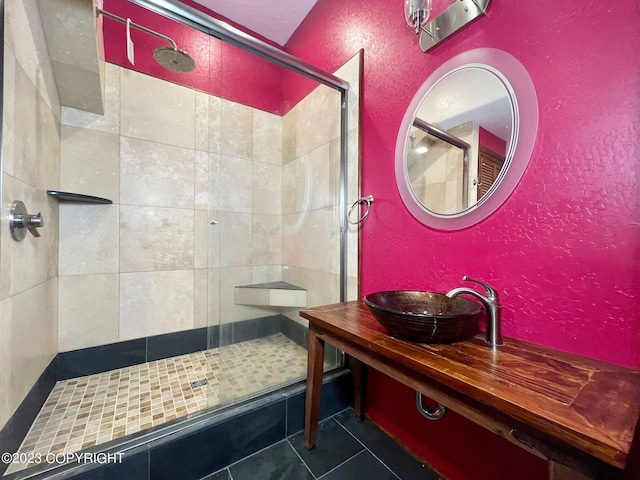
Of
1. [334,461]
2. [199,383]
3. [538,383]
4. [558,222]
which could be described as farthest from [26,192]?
[558,222]

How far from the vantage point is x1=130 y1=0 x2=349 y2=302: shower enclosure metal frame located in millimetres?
1049

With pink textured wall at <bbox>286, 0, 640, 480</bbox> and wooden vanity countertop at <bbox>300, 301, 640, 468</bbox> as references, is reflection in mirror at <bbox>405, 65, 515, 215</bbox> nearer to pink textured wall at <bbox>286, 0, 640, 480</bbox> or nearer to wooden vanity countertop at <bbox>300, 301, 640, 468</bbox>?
pink textured wall at <bbox>286, 0, 640, 480</bbox>

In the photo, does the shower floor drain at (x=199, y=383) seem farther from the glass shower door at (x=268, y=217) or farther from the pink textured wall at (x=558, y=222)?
the pink textured wall at (x=558, y=222)

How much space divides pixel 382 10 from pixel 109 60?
5.65 ft

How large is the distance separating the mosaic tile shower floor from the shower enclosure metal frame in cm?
63

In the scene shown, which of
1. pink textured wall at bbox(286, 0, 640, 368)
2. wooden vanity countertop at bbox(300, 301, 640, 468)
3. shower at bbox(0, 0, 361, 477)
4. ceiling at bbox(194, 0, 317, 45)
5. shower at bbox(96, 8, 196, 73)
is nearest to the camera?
wooden vanity countertop at bbox(300, 301, 640, 468)

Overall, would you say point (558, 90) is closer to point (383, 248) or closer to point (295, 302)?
point (383, 248)

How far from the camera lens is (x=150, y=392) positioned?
1.42m

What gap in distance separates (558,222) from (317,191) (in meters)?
1.31

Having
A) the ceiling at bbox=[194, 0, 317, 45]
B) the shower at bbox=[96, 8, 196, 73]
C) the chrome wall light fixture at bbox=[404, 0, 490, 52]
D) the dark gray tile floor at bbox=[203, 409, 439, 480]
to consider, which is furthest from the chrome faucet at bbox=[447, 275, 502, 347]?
the ceiling at bbox=[194, 0, 317, 45]

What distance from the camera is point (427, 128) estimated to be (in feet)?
3.67

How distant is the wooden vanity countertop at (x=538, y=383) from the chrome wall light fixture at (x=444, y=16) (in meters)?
1.18

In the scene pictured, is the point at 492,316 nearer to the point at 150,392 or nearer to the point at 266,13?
the point at 150,392

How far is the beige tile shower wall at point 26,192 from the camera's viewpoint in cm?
86
